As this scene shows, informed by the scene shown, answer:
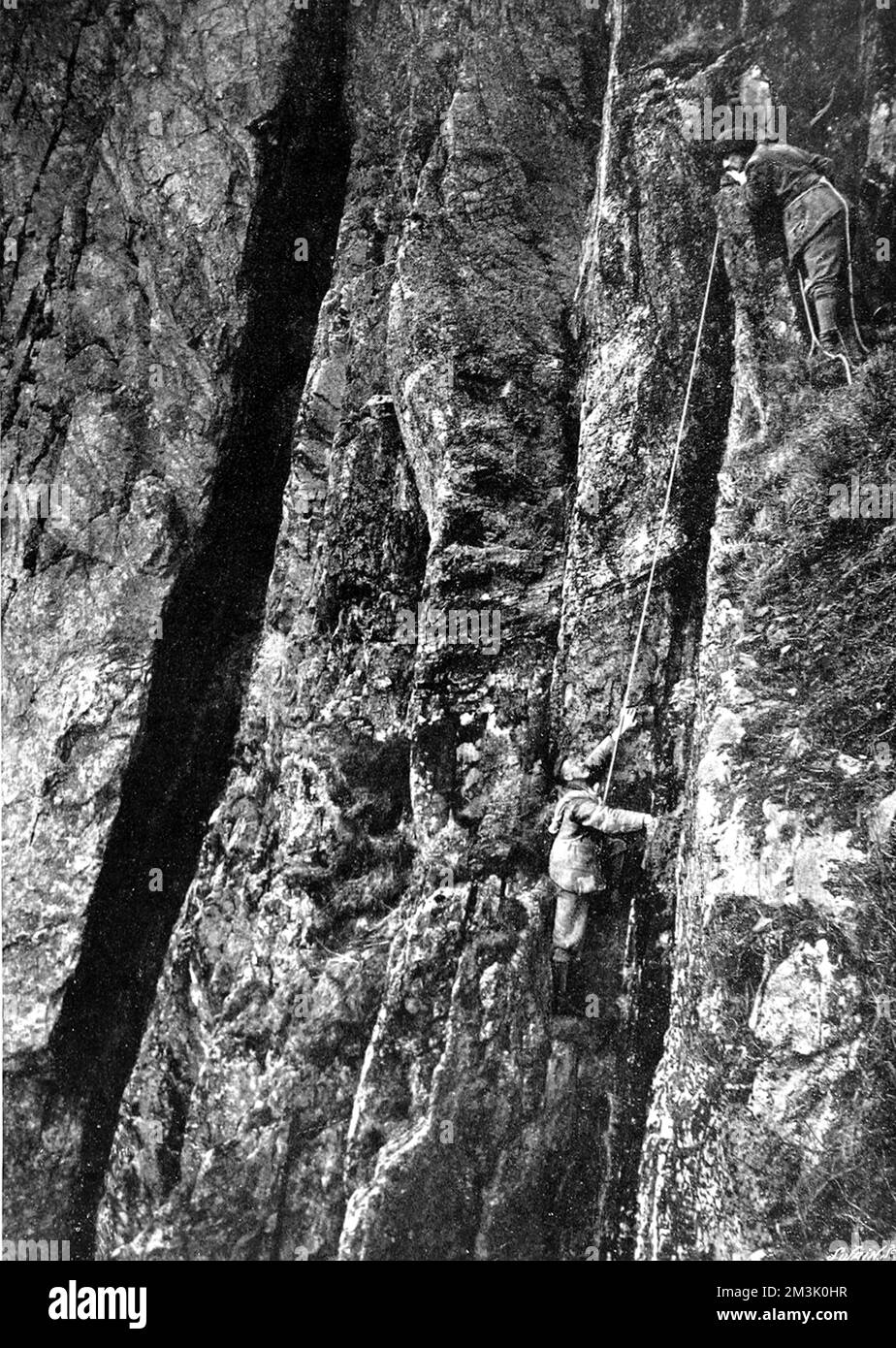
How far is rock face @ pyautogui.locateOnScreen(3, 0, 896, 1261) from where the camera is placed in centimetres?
400

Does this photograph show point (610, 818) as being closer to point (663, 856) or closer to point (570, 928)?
point (663, 856)

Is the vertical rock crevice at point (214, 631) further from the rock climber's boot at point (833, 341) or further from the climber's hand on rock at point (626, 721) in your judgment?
the rock climber's boot at point (833, 341)

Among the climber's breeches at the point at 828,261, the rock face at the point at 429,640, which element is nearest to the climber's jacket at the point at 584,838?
the rock face at the point at 429,640

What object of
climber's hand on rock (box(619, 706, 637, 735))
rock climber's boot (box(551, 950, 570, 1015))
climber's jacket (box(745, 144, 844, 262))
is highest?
climber's jacket (box(745, 144, 844, 262))

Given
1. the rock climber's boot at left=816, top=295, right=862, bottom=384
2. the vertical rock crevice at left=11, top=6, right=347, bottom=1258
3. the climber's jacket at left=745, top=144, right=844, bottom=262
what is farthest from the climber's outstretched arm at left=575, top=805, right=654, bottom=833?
the climber's jacket at left=745, top=144, right=844, bottom=262

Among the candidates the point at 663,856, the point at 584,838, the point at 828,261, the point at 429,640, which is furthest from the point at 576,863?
the point at 828,261

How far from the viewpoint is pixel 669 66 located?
445 centimetres

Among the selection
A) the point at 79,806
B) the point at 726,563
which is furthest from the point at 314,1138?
the point at 726,563

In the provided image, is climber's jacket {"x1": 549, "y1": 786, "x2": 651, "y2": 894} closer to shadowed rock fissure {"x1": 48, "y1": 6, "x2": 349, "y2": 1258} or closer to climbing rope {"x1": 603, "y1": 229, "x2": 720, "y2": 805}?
climbing rope {"x1": 603, "y1": 229, "x2": 720, "y2": 805}

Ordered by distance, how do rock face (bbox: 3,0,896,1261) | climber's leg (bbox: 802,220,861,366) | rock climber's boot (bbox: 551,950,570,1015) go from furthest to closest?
climber's leg (bbox: 802,220,861,366) → rock climber's boot (bbox: 551,950,570,1015) → rock face (bbox: 3,0,896,1261)

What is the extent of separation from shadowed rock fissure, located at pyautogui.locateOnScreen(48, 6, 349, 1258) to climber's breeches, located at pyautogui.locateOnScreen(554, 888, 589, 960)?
1.77 meters

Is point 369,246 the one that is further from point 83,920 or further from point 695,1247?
point 695,1247

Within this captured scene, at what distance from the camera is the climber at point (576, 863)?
4.12 m
